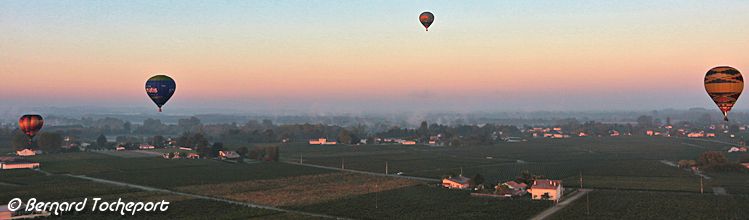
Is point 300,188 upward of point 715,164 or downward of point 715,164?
downward

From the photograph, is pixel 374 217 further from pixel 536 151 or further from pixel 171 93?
pixel 536 151

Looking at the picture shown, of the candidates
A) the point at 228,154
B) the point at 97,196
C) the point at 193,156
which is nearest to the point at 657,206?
the point at 97,196

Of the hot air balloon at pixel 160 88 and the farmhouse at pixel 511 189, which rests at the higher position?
the hot air balloon at pixel 160 88

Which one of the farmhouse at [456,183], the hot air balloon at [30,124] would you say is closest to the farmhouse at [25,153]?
the hot air balloon at [30,124]

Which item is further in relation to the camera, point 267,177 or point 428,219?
point 267,177

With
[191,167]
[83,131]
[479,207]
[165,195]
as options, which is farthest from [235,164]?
[83,131]

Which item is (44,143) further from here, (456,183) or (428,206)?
(428,206)

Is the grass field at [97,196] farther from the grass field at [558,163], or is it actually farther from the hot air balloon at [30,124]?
the grass field at [558,163]
